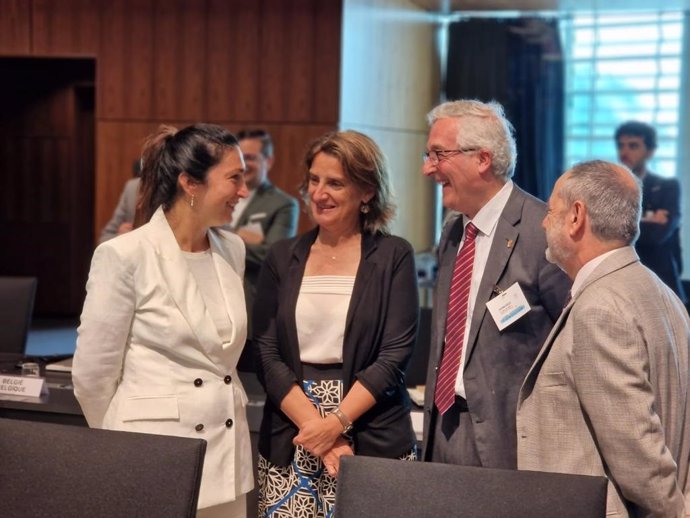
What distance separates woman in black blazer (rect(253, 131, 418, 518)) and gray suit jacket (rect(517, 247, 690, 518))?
1.71ft

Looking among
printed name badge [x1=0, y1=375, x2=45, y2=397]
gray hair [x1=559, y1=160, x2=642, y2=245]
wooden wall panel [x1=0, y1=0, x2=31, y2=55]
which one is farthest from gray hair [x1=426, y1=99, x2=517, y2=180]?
wooden wall panel [x1=0, y1=0, x2=31, y2=55]

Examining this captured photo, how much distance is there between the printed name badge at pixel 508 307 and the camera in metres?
2.17

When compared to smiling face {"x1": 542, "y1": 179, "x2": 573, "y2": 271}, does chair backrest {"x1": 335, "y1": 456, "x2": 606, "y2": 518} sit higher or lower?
lower

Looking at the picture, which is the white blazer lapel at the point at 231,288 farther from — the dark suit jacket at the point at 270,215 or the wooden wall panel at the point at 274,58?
the wooden wall panel at the point at 274,58

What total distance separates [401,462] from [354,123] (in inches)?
202

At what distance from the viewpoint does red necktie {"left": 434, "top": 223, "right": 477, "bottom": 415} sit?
7.39ft

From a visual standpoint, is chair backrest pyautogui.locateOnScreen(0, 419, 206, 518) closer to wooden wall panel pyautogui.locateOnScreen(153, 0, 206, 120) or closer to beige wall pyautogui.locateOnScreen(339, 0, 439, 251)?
beige wall pyautogui.locateOnScreen(339, 0, 439, 251)

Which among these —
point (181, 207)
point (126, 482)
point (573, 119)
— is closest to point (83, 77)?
point (573, 119)

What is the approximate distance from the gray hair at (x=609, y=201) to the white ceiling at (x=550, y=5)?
6322mm

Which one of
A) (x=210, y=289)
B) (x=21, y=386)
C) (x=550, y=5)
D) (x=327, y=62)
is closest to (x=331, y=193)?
(x=210, y=289)

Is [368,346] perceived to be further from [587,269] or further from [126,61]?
[126,61]

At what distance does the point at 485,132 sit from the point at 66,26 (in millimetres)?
5111

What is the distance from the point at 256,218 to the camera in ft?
15.7

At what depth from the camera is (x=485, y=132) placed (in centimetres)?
228
